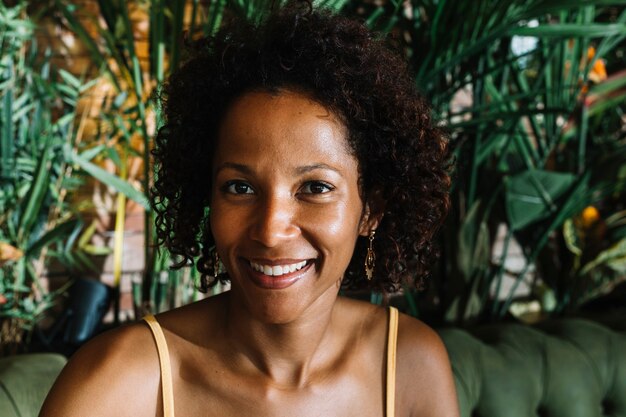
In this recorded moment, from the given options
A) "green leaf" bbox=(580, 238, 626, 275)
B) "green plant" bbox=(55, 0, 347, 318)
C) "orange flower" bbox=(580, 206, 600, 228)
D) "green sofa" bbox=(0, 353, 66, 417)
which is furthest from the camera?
"orange flower" bbox=(580, 206, 600, 228)

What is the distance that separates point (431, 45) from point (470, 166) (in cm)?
43

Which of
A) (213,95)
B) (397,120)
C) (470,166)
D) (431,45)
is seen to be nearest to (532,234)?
(470,166)

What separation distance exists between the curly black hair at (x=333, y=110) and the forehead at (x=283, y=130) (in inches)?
0.6

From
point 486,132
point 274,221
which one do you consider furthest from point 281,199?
point 486,132

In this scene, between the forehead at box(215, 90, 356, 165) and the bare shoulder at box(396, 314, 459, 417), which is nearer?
the forehead at box(215, 90, 356, 165)

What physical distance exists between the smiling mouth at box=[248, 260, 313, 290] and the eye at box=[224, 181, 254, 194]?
0.09m

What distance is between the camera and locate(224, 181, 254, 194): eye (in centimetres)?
88

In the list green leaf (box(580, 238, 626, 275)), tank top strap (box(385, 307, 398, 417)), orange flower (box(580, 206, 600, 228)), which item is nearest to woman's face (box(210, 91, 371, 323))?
tank top strap (box(385, 307, 398, 417))

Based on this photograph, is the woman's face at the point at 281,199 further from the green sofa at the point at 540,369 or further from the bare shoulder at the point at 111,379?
the green sofa at the point at 540,369

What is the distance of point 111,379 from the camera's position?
943 millimetres

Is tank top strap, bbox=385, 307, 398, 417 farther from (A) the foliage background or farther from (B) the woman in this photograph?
(A) the foliage background

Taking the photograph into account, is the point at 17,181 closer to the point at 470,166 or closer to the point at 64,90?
the point at 64,90

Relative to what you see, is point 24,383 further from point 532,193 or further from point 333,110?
point 532,193

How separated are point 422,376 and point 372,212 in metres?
0.31
